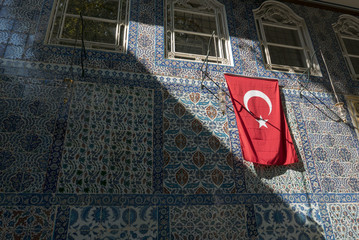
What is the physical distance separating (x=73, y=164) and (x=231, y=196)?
2.10 metres

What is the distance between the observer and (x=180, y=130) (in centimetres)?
417

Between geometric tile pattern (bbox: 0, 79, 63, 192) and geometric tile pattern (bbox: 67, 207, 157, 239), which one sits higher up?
geometric tile pattern (bbox: 0, 79, 63, 192)

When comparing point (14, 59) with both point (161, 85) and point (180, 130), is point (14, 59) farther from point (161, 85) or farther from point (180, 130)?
point (180, 130)

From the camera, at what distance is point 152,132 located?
13.3 ft

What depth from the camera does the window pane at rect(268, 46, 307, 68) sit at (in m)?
5.63

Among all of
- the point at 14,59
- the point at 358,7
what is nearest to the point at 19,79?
the point at 14,59

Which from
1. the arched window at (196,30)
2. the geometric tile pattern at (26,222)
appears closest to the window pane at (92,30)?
the arched window at (196,30)

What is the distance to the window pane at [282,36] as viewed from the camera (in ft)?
19.0

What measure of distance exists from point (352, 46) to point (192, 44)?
12.1ft

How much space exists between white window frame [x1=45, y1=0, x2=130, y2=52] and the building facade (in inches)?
0.9

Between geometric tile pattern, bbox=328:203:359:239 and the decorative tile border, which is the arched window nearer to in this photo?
the decorative tile border

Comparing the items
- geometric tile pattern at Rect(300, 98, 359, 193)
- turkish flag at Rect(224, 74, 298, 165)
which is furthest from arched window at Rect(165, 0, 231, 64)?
geometric tile pattern at Rect(300, 98, 359, 193)

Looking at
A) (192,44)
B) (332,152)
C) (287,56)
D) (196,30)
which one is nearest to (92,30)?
(192,44)

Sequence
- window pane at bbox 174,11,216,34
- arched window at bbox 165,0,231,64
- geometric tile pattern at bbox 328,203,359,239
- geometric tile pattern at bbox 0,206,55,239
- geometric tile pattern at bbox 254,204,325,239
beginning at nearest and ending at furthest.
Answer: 1. geometric tile pattern at bbox 0,206,55,239
2. geometric tile pattern at bbox 254,204,325,239
3. geometric tile pattern at bbox 328,203,359,239
4. arched window at bbox 165,0,231,64
5. window pane at bbox 174,11,216,34
